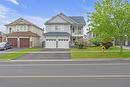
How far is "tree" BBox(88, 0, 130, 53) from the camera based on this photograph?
32969 millimetres

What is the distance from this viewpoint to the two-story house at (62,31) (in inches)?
2483

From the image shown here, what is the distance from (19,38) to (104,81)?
5448 centimetres

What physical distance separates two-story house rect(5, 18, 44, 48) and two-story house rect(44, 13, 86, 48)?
4304 mm

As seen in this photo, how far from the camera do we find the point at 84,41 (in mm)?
59969

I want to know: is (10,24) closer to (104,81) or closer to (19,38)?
(19,38)

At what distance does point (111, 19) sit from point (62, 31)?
31954mm

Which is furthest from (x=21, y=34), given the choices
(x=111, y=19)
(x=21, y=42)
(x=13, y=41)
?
(x=111, y=19)

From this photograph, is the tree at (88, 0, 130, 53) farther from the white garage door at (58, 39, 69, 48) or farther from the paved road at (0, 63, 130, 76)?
the white garage door at (58, 39, 69, 48)

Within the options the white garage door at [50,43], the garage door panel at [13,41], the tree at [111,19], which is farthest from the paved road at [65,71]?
the garage door panel at [13,41]

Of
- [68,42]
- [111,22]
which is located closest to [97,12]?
[111,22]

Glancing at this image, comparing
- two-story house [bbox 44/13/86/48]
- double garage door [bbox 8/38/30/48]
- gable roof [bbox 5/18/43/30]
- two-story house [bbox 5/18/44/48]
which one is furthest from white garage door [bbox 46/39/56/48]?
gable roof [bbox 5/18/43/30]

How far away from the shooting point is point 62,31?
6500 centimetres

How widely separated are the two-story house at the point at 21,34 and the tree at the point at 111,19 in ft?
107

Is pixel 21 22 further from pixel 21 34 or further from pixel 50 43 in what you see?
pixel 50 43
